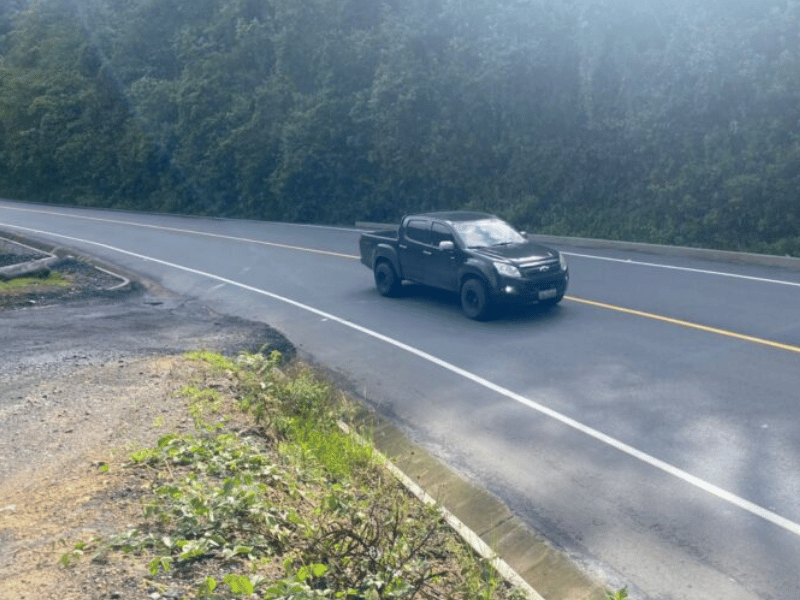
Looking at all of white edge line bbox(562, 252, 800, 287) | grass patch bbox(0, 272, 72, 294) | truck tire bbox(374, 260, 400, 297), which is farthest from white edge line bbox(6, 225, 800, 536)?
white edge line bbox(562, 252, 800, 287)

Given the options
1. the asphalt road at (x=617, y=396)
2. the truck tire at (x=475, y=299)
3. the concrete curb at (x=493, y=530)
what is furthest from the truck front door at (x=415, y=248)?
the concrete curb at (x=493, y=530)

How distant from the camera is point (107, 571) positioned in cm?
605

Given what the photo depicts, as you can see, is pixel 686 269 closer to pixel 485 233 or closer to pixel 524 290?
pixel 485 233

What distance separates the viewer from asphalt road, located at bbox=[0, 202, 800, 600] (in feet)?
26.5

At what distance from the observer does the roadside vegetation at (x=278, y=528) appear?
236 inches

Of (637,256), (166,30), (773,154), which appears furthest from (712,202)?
(166,30)

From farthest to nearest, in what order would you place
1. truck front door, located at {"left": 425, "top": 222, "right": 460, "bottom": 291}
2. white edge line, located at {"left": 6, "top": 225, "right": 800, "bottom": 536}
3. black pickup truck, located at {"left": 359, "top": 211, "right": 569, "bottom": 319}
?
Result: truck front door, located at {"left": 425, "top": 222, "right": 460, "bottom": 291}, black pickup truck, located at {"left": 359, "top": 211, "right": 569, "bottom": 319}, white edge line, located at {"left": 6, "top": 225, "right": 800, "bottom": 536}

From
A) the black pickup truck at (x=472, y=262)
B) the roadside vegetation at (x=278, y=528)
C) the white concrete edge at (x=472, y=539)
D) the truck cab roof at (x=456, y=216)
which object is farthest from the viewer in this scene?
the truck cab roof at (x=456, y=216)

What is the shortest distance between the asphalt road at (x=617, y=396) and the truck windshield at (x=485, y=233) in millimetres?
1390

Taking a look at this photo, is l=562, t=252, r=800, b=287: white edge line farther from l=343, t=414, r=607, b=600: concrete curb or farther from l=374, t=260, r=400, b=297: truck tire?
l=343, t=414, r=607, b=600: concrete curb

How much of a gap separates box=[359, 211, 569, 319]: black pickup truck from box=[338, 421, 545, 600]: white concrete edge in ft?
24.9

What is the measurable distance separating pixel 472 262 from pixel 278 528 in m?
10.8

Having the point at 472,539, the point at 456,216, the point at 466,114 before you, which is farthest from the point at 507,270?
the point at 466,114

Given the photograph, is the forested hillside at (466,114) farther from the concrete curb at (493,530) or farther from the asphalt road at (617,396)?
the concrete curb at (493,530)
